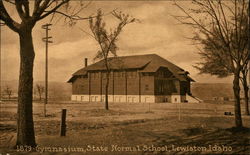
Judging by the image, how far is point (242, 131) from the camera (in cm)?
1108

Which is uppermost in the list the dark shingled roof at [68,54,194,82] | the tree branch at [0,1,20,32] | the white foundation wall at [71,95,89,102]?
the dark shingled roof at [68,54,194,82]

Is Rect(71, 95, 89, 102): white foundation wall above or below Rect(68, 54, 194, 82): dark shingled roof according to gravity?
below

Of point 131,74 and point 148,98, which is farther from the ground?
point 131,74

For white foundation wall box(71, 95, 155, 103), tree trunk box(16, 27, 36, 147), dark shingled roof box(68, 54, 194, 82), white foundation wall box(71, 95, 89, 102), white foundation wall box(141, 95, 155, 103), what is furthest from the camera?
white foundation wall box(71, 95, 89, 102)

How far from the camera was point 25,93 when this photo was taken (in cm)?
894

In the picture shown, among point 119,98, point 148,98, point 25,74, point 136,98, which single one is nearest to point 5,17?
point 25,74

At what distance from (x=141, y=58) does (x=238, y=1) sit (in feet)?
146

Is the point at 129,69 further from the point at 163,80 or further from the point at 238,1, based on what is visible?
the point at 238,1

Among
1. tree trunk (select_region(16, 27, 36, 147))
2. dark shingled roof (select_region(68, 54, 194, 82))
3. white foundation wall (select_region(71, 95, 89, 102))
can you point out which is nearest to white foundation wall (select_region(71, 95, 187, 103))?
white foundation wall (select_region(71, 95, 89, 102))

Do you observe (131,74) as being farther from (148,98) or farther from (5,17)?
(5,17)

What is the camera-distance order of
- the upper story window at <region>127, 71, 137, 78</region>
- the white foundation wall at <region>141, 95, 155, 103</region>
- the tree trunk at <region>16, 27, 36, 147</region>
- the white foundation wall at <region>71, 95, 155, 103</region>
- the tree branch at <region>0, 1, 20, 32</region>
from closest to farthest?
the tree branch at <region>0, 1, 20, 32</region>, the tree trunk at <region>16, 27, 36, 147</region>, the white foundation wall at <region>141, 95, 155, 103</region>, the white foundation wall at <region>71, 95, 155, 103</region>, the upper story window at <region>127, 71, 137, 78</region>

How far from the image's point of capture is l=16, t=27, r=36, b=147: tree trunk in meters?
8.84

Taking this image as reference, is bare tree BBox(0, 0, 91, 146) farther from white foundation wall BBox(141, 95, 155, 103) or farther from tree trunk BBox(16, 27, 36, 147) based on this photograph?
white foundation wall BBox(141, 95, 155, 103)

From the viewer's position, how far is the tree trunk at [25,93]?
29.0 feet
